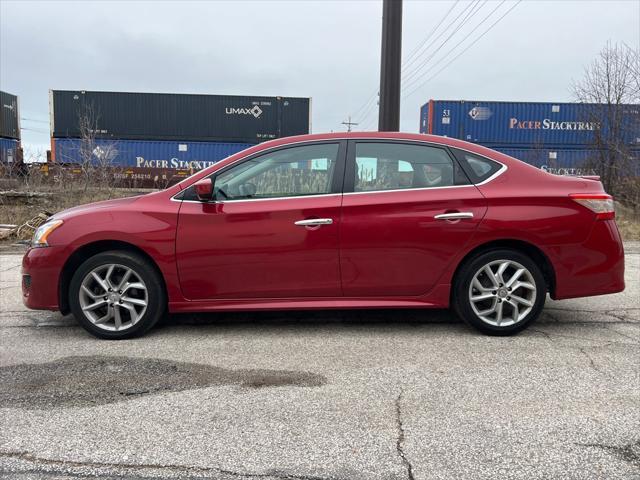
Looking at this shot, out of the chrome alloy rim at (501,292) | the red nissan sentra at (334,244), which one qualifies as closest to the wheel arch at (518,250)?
the red nissan sentra at (334,244)

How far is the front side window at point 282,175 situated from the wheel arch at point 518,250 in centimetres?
127

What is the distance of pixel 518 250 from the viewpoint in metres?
4.20

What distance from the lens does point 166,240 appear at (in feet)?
13.3

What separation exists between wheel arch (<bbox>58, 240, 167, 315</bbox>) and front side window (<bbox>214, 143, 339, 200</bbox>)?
79cm

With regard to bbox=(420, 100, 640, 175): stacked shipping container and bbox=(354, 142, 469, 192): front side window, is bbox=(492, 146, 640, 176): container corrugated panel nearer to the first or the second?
bbox=(420, 100, 640, 175): stacked shipping container

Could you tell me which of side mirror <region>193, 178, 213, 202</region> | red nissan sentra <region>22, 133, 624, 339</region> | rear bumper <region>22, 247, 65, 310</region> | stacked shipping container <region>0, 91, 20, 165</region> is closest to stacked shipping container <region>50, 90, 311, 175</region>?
stacked shipping container <region>0, 91, 20, 165</region>

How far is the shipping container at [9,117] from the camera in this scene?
25.5m

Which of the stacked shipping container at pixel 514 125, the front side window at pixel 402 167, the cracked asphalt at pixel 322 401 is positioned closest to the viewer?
the cracked asphalt at pixel 322 401

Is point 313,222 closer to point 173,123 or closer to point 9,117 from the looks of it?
→ point 173,123

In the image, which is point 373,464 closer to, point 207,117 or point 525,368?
point 525,368

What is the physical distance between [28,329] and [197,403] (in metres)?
2.46

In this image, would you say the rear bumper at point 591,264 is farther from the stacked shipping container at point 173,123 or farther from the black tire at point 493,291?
the stacked shipping container at point 173,123

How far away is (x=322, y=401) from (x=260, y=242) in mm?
1482

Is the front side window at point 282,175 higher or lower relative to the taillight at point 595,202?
higher
